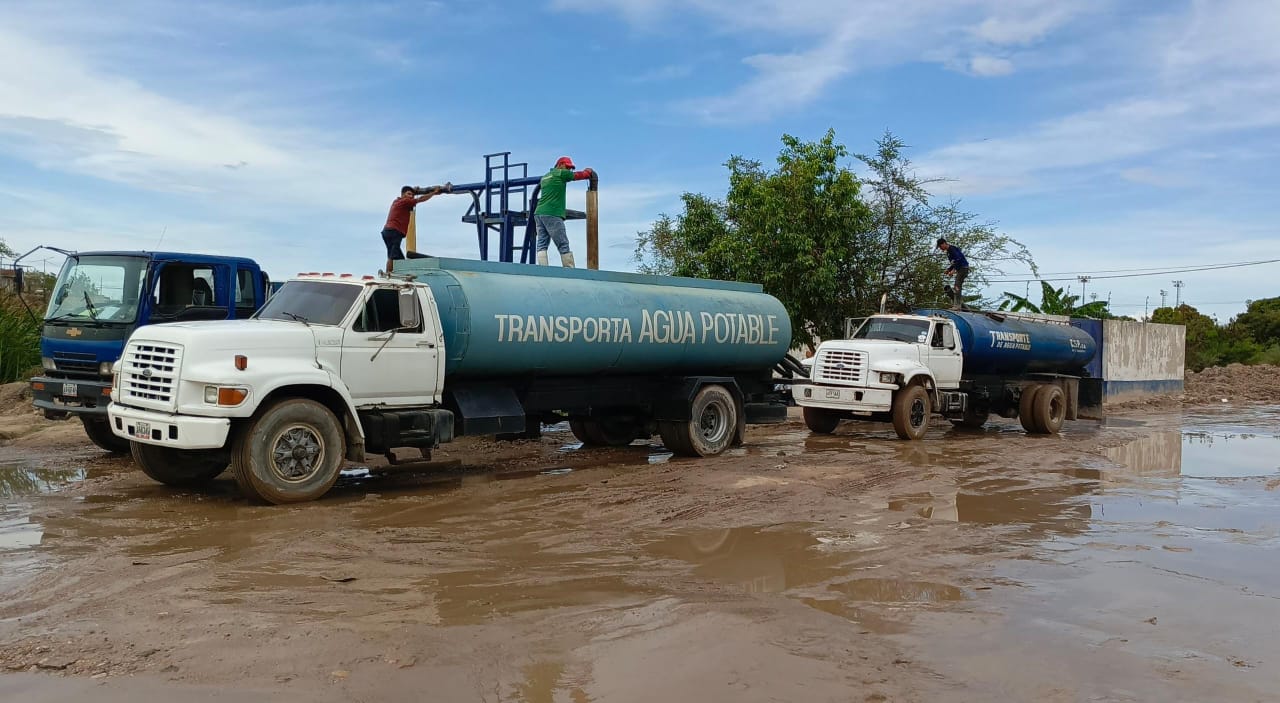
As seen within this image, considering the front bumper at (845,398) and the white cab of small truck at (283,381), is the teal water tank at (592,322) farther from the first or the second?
the front bumper at (845,398)

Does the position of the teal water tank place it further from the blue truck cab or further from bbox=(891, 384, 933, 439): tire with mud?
the blue truck cab

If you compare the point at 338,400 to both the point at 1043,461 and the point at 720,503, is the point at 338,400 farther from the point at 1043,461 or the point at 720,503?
the point at 1043,461

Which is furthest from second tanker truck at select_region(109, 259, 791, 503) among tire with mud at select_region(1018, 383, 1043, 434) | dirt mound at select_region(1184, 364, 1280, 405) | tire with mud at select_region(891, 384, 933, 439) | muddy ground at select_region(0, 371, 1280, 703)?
dirt mound at select_region(1184, 364, 1280, 405)

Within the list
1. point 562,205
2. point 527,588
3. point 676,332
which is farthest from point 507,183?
point 527,588

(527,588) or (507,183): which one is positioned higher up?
(507,183)

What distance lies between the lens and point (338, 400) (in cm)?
982

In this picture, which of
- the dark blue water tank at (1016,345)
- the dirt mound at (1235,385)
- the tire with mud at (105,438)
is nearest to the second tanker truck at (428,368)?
the tire with mud at (105,438)

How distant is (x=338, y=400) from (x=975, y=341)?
42.3 feet

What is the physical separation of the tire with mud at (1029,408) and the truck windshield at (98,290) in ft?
51.9

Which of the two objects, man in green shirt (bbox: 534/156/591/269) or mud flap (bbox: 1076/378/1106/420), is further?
mud flap (bbox: 1076/378/1106/420)

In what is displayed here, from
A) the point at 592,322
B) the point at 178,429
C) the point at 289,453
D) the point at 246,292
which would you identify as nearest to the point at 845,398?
the point at 592,322

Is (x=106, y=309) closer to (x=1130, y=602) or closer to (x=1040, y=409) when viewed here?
(x=1130, y=602)

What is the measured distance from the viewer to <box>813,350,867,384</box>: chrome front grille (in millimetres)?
16844

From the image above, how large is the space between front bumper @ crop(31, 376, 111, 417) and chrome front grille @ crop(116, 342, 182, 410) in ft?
6.69
